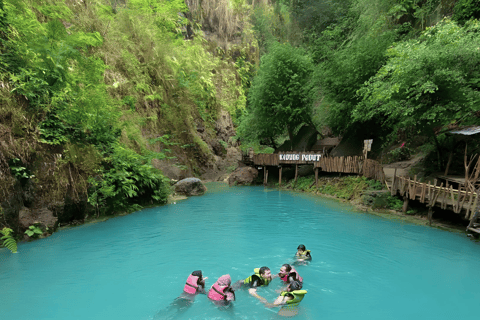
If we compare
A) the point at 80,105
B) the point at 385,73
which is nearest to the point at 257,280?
the point at 80,105

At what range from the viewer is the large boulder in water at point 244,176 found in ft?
83.6

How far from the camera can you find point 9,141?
8719 mm

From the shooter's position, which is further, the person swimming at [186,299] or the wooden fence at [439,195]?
the wooden fence at [439,195]

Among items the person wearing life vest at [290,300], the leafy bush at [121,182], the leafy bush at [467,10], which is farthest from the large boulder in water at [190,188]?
the leafy bush at [467,10]

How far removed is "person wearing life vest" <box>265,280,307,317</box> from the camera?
5.05m

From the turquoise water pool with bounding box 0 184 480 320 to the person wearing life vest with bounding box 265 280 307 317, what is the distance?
0.18m

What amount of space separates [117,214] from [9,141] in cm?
538

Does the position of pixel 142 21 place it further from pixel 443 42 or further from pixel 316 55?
pixel 443 42

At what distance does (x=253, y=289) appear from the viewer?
5855 mm

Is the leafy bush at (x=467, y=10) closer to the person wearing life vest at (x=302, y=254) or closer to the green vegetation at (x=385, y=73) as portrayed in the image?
the green vegetation at (x=385, y=73)

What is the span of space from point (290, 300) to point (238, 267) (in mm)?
2453

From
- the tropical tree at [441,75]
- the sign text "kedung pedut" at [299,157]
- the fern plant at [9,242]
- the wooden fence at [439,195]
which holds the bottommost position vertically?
the fern plant at [9,242]

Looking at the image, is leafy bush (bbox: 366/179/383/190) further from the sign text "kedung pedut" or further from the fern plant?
the fern plant

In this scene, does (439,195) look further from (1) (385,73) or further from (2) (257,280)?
(2) (257,280)
